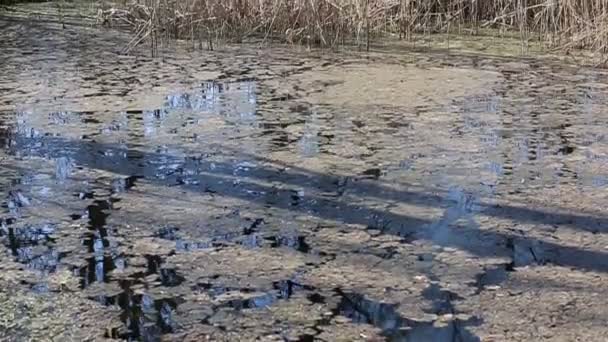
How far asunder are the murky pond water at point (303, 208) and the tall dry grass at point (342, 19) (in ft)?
3.57

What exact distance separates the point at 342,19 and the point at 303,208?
9.83 ft

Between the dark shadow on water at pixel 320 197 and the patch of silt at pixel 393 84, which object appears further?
the patch of silt at pixel 393 84

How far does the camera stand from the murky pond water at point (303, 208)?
1.62 meters

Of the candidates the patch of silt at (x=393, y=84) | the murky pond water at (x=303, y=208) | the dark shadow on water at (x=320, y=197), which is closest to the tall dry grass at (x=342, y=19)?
the patch of silt at (x=393, y=84)

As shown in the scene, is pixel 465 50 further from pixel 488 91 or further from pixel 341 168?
pixel 341 168

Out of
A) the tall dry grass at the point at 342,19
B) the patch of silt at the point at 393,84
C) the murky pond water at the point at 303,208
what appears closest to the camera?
the murky pond water at the point at 303,208

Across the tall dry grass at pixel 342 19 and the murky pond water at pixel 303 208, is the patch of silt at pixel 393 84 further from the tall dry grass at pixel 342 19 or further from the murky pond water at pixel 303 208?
the tall dry grass at pixel 342 19

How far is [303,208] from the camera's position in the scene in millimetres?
2209

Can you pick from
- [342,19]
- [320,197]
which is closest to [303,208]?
[320,197]

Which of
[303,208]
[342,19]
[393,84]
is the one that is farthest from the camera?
[342,19]

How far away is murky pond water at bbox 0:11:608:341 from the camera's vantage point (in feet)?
5.31

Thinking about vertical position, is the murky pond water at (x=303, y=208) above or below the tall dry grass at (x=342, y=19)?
below

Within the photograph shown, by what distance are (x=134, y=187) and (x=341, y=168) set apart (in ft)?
1.99

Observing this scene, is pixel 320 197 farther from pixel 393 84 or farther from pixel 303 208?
Result: pixel 393 84
